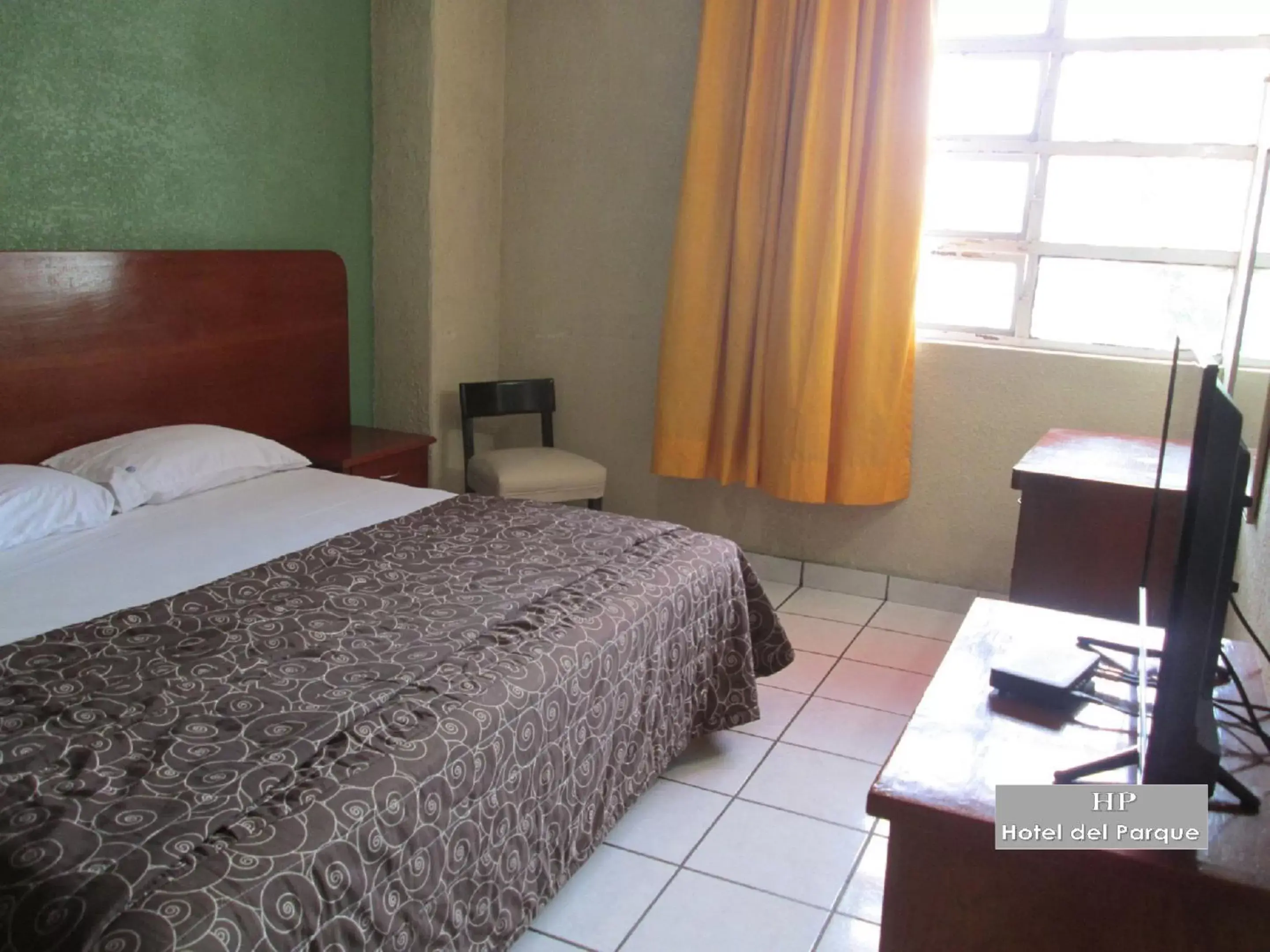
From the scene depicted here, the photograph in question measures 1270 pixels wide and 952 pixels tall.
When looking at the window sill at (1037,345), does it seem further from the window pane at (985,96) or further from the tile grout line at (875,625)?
the tile grout line at (875,625)

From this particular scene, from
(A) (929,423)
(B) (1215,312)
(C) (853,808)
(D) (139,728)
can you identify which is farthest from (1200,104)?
(D) (139,728)

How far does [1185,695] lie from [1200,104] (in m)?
2.84

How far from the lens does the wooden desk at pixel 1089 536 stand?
2.55 metres

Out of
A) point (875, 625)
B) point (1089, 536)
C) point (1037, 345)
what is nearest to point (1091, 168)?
point (1037, 345)

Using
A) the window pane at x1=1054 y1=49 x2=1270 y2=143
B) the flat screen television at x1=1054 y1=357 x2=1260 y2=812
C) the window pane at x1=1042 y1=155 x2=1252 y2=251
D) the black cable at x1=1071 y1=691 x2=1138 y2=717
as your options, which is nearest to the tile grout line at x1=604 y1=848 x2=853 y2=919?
the black cable at x1=1071 y1=691 x2=1138 y2=717

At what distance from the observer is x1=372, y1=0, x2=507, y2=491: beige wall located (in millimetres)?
3793

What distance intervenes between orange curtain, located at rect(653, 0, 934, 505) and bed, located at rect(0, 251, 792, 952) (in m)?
1.04

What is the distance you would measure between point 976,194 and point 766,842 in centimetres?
241

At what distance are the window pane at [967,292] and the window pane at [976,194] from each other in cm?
12

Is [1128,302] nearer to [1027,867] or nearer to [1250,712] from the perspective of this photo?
[1250,712]

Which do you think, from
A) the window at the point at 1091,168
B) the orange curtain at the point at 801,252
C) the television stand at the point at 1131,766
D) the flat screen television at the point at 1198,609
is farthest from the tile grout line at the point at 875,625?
the flat screen television at the point at 1198,609

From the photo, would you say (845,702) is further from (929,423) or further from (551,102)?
(551,102)

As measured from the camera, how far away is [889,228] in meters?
3.50

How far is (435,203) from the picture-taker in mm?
3867
